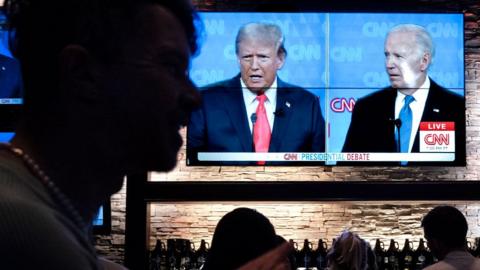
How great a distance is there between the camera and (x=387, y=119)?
4.88m

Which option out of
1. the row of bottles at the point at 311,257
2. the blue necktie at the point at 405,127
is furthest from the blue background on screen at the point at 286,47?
the row of bottles at the point at 311,257

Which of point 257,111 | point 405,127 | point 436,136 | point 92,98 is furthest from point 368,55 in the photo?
point 92,98

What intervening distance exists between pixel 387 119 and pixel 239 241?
2.97 m

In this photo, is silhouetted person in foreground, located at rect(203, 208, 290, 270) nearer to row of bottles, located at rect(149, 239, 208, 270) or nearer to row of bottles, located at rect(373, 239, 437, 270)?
row of bottles, located at rect(149, 239, 208, 270)

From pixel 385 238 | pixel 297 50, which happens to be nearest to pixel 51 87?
pixel 297 50

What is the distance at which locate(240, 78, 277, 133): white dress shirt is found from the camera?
4.88 metres

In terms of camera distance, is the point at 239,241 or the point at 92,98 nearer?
the point at 92,98

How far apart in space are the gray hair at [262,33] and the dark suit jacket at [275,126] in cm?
28

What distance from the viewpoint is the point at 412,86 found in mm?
4918

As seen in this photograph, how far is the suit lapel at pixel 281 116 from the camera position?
4.86m

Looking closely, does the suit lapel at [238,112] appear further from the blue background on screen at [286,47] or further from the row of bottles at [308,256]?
the row of bottles at [308,256]

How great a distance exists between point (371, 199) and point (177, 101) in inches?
→ 169

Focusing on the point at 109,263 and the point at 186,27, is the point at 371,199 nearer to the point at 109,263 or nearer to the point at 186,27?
the point at 109,263

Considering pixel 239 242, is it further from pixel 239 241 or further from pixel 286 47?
pixel 286 47
